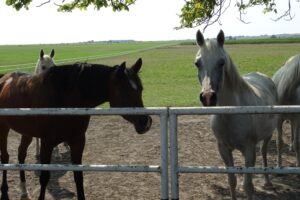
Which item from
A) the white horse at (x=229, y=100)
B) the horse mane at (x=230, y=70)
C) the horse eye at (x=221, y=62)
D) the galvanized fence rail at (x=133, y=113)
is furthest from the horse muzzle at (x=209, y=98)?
the galvanized fence rail at (x=133, y=113)

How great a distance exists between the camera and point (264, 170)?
3.06 metres

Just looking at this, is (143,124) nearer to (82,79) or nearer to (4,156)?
(82,79)

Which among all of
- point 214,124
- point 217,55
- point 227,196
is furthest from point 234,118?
point 227,196

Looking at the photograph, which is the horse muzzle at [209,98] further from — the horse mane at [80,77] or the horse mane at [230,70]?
the horse mane at [80,77]

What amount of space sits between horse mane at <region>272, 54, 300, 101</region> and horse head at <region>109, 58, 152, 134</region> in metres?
3.19

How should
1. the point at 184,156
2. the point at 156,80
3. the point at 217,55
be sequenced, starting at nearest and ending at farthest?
the point at 217,55, the point at 184,156, the point at 156,80

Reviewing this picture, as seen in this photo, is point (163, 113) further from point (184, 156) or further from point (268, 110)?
point (184, 156)

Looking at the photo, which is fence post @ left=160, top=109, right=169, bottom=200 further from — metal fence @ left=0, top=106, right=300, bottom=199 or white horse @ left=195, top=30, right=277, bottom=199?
white horse @ left=195, top=30, right=277, bottom=199

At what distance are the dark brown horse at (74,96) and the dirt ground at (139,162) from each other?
111cm

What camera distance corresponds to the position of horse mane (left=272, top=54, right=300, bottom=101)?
6.27 metres

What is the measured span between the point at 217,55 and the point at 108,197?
250 centimetres

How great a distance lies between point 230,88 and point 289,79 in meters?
2.29

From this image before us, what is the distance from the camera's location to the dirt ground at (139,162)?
5.52 metres

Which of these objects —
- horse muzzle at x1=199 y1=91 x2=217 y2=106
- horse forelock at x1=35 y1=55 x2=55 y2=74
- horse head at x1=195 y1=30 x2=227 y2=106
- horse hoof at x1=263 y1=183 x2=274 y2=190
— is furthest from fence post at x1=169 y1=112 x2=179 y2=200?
horse forelock at x1=35 y1=55 x2=55 y2=74
